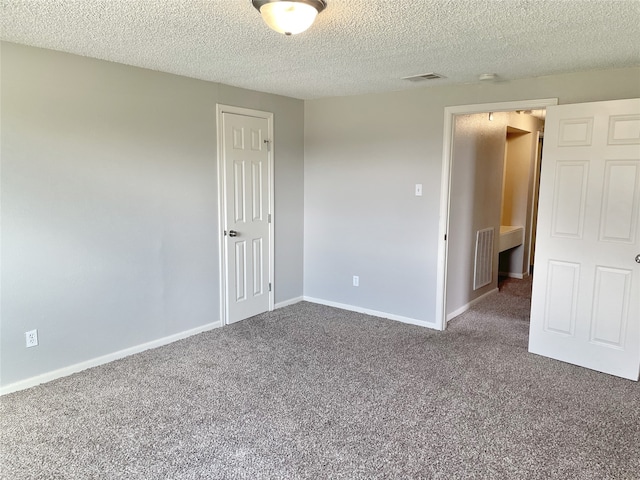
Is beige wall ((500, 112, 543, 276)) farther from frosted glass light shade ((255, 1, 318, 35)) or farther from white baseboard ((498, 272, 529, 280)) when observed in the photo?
frosted glass light shade ((255, 1, 318, 35))

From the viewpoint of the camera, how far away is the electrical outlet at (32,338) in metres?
3.00

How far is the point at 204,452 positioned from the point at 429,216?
2.83 metres

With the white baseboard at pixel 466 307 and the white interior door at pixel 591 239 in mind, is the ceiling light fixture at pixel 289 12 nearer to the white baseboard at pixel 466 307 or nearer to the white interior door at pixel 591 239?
the white interior door at pixel 591 239

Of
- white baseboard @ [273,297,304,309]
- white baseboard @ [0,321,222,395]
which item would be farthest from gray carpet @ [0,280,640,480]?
white baseboard @ [273,297,304,309]

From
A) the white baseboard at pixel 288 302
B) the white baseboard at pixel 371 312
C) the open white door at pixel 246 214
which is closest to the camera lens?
the open white door at pixel 246 214

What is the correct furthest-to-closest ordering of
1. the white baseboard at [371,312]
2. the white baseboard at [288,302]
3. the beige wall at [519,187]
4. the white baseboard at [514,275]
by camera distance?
the white baseboard at [514,275] < the beige wall at [519,187] < the white baseboard at [288,302] < the white baseboard at [371,312]

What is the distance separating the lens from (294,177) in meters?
4.92

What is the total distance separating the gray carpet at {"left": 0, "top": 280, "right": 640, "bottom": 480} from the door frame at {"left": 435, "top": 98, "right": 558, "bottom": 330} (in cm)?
41

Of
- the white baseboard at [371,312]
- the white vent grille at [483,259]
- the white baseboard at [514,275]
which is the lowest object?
the white baseboard at [371,312]

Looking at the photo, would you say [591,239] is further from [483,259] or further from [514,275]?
[514,275]

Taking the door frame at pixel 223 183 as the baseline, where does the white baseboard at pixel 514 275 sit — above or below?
below

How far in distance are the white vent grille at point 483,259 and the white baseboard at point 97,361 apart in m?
2.95

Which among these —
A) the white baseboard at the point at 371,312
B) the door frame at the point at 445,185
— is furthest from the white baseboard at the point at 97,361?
the door frame at the point at 445,185

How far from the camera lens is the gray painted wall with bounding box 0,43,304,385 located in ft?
9.49
